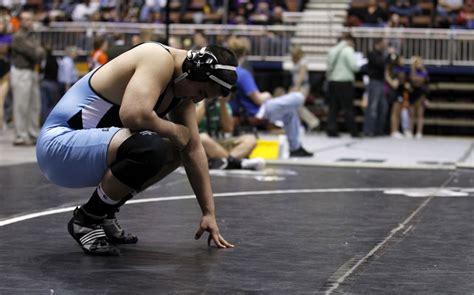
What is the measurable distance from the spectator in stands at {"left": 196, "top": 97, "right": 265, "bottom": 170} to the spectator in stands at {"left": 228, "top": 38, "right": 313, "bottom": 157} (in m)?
0.67

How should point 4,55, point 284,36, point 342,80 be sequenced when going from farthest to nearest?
point 284,36
point 342,80
point 4,55

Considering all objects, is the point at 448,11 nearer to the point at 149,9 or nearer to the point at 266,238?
the point at 149,9

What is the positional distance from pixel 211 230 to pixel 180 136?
1.87ft

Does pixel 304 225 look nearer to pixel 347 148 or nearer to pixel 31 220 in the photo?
pixel 31 220

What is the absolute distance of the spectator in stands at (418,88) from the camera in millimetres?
19062

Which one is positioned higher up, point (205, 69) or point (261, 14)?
point (205, 69)

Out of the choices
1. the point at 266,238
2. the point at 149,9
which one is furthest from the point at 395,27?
the point at 266,238

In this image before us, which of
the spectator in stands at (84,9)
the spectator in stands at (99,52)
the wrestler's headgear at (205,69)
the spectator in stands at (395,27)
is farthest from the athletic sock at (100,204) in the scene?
the spectator in stands at (84,9)

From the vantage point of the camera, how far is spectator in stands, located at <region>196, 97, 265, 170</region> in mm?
10602

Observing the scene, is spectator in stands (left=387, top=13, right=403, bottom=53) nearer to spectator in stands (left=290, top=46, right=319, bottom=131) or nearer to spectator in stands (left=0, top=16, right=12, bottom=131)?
spectator in stands (left=290, top=46, right=319, bottom=131)

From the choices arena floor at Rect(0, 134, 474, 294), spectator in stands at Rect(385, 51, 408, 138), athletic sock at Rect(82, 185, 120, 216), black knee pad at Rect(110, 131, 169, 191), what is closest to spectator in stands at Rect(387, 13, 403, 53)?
spectator in stands at Rect(385, 51, 408, 138)

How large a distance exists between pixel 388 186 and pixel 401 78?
32.6 ft

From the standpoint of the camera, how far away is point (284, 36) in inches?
816

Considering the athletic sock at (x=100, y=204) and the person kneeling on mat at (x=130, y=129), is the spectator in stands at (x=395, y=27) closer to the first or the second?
the person kneeling on mat at (x=130, y=129)
